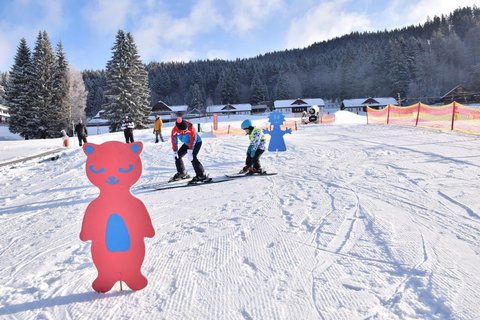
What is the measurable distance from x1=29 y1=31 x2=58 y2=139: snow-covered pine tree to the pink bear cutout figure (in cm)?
3673

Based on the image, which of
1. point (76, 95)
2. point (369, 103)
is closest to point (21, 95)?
point (76, 95)

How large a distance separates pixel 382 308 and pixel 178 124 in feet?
18.9

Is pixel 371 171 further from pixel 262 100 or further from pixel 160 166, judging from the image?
pixel 262 100

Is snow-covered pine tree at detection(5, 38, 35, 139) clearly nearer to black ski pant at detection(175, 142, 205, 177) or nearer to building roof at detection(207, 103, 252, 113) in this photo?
black ski pant at detection(175, 142, 205, 177)

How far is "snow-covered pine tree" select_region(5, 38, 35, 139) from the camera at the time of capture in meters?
32.8

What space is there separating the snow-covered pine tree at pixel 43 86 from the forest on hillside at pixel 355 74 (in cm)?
4185

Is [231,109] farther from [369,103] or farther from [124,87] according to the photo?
[124,87]

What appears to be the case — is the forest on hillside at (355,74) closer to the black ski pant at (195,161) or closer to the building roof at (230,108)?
the building roof at (230,108)

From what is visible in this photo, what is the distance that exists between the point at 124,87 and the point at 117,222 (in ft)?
120

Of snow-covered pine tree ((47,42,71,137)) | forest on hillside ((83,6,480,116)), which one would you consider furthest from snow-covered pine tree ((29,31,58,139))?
forest on hillside ((83,6,480,116))

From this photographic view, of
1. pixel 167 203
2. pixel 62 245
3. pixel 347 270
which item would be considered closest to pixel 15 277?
pixel 62 245

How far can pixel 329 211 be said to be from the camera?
16.3ft

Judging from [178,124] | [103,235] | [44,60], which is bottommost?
[103,235]

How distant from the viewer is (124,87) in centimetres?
3600
